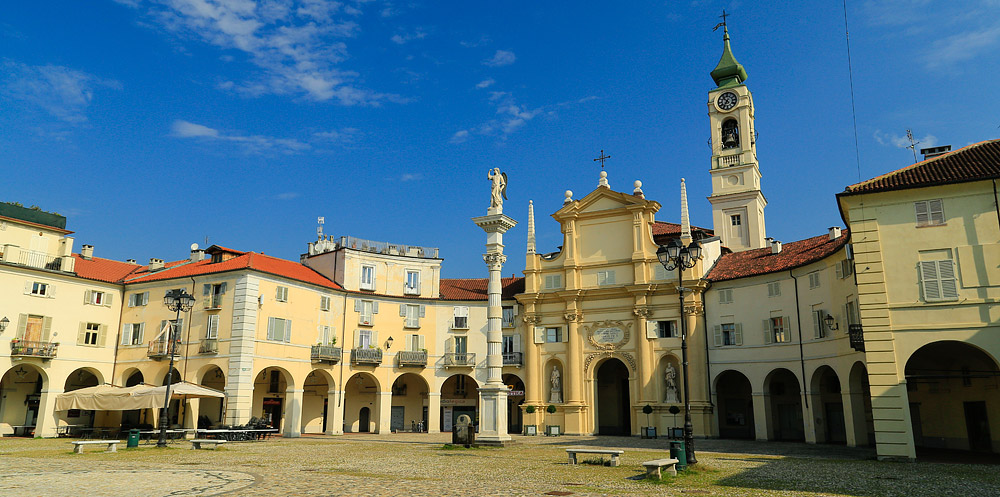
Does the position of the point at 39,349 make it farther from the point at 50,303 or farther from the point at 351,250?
the point at 351,250

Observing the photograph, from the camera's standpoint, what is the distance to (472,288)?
179ft

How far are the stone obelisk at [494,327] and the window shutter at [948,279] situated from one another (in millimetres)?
16699

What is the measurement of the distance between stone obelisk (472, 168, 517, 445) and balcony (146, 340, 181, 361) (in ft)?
71.4

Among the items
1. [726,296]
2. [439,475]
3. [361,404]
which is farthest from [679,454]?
[361,404]

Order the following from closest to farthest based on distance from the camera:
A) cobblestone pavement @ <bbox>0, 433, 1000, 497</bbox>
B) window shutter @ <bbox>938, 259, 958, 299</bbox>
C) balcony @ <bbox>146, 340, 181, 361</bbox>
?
cobblestone pavement @ <bbox>0, 433, 1000, 497</bbox>
window shutter @ <bbox>938, 259, 958, 299</bbox>
balcony @ <bbox>146, 340, 181, 361</bbox>

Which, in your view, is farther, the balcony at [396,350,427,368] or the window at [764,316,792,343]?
the balcony at [396,350,427,368]

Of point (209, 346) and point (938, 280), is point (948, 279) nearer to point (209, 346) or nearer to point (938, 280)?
point (938, 280)

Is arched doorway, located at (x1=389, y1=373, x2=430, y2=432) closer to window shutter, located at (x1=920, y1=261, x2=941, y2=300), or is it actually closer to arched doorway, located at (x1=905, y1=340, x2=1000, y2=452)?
arched doorway, located at (x1=905, y1=340, x2=1000, y2=452)

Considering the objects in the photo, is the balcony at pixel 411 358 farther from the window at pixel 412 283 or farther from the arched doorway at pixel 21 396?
the arched doorway at pixel 21 396

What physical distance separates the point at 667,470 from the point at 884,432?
10.3m

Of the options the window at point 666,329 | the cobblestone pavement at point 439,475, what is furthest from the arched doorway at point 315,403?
the window at point 666,329

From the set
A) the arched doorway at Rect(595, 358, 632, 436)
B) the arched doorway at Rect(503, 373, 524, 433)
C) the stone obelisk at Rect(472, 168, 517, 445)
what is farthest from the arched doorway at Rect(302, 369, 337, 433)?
the stone obelisk at Rect(472, 168, 517, 445)

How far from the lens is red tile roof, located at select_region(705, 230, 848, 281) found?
3894 centimetres

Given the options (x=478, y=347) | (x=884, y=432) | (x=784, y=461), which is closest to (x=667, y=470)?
(x=784, y=461)
